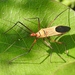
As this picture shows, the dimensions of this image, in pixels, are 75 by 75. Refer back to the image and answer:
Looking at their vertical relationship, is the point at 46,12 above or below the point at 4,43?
above

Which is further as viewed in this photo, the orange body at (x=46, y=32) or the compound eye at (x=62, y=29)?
the orange body at (x=46, y=32)

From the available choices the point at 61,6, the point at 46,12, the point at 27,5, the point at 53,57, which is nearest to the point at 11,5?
the point at 27,5

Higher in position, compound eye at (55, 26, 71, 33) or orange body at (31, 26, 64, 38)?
compound eye at (55, 26, 71, 33)

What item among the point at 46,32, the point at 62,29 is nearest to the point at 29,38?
the point at 46,32

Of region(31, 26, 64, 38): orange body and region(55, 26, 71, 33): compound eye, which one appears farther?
region(31, 26, 64, 38): orange body

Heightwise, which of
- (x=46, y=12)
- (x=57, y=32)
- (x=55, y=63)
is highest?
(x=46, y=12)

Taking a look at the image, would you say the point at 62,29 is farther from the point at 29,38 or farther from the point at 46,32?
the point at 29,38

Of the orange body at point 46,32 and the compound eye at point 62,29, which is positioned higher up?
the compound eye at point 62,29

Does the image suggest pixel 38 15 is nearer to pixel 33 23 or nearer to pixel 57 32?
pixel 33 23

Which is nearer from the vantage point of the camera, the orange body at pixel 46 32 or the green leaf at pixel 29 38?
the green leaf at pixel 29 38
